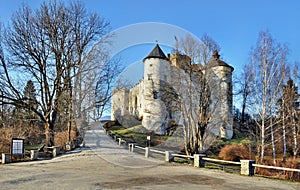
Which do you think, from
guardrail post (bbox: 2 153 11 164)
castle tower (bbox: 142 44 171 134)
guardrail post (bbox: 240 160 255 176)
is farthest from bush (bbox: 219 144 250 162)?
guardrail post (bbox: 2 153 11 164)

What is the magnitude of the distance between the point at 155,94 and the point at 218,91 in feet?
15.8

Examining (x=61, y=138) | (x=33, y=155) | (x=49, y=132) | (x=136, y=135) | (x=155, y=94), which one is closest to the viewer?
(x=33, y=155)

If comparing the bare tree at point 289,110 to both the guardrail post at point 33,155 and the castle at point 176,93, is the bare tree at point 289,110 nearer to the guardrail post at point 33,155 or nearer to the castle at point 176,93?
the castle at point 176,93

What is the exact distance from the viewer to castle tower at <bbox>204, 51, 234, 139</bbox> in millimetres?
20156

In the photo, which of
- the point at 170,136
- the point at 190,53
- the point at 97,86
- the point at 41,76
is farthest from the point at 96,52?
the point at 170,136

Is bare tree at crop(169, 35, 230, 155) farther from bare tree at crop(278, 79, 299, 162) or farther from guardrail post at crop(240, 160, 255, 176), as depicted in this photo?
guardrail post at crop(240, 160, 255, 176)

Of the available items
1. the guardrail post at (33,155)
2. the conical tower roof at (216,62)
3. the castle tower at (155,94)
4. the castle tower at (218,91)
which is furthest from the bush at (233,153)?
the guardrail post at (33,155)

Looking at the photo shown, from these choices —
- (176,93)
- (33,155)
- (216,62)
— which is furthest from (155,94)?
(33,155)

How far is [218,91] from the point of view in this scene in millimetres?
20500

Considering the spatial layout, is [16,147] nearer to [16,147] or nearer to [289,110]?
[16,147]

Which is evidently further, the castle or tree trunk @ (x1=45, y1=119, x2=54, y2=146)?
the castle

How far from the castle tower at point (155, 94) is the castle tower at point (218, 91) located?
3210 mm

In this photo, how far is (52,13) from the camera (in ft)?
65.3

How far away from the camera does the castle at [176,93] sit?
63.6ft
